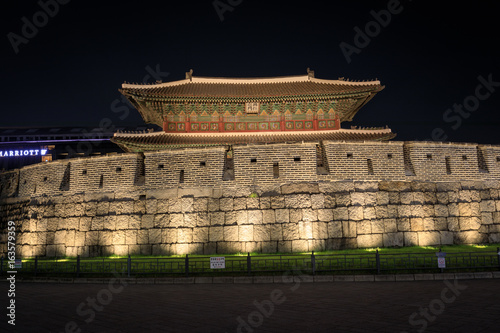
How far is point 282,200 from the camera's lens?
455 inches

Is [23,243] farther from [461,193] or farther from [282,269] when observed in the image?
[461,193]

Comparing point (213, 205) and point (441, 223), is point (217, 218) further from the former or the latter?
point (441, 223)

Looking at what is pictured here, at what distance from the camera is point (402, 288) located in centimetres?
705

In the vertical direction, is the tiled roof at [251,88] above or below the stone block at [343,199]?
above

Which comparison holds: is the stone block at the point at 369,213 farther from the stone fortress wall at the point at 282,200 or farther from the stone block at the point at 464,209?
the stone block at the point at 464,209

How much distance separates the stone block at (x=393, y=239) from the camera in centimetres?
1144

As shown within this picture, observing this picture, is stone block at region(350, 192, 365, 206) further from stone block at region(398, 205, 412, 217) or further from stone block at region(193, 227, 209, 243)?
stone block at region(193, 227, 209, 243)

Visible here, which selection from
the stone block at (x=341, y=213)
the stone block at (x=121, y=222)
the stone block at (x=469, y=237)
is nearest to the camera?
the stone block at (x=341, y=213)

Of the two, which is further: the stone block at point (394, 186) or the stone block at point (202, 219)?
the stone block at point (394, 186)

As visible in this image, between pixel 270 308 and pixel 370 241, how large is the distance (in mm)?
6843

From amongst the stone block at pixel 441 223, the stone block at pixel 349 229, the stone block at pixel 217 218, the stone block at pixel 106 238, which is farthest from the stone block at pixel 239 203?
the stone block at pixel 441 223

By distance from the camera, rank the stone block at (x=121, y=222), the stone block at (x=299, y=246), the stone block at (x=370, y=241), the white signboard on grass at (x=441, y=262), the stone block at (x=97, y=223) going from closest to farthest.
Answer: the white signboard on grass at (x=441, y=262) < the stone block at (x=299, y=246) < the stone block at (x=370, y=241) < the stone block at (x=121, y=222) < the stone block at (x=97, y=223)

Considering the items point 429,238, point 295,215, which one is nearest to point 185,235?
point 295,215

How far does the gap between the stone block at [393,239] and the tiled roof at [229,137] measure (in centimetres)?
612
